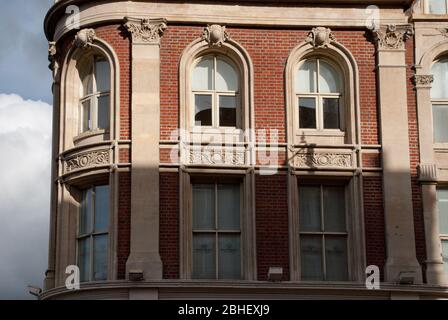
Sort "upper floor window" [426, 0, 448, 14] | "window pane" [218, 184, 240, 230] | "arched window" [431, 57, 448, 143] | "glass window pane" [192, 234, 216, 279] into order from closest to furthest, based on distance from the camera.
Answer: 1. "glass window pane" [192, 234, 216, 279]
2. "window pane" [218, 184, 240, 230]
3. "arched window" [431, 57, 448, 143]
4. "upper floor window" [426, 0, 448, 14]

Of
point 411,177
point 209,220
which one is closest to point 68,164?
point 209,220

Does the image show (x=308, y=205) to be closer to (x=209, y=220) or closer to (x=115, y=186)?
(x=209, y=220)

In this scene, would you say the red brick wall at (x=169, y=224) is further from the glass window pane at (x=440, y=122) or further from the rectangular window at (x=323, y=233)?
the glass window pane at (x=440, y=122)

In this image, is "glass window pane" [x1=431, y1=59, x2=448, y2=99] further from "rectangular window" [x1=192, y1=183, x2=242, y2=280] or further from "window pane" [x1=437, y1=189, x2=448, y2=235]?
"rectangular window" [x1=192, y1=183, x2=242, y2=280]

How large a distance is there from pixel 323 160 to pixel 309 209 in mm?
1232

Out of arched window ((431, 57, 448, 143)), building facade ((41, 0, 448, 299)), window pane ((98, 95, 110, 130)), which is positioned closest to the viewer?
building facade ((41, 0, 448, 299))

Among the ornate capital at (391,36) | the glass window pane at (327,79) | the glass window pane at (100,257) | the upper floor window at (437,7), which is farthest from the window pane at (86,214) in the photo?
the upper floor window at (437,7)

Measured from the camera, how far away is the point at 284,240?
2609cm

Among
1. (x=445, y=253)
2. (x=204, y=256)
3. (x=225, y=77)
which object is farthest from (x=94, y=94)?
(x=445, y=253)

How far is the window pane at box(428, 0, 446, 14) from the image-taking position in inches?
1115

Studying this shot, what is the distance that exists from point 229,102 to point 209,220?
302cm

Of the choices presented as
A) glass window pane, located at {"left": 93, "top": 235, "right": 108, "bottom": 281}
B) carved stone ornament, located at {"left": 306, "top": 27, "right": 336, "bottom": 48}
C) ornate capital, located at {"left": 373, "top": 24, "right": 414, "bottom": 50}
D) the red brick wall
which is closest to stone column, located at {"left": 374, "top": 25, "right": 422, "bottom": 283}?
ornate capital, located at {"left": 373, "top": 24, "right": 414, "bottom": 50}

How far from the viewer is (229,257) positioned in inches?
1032

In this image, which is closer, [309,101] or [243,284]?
[243,284]
